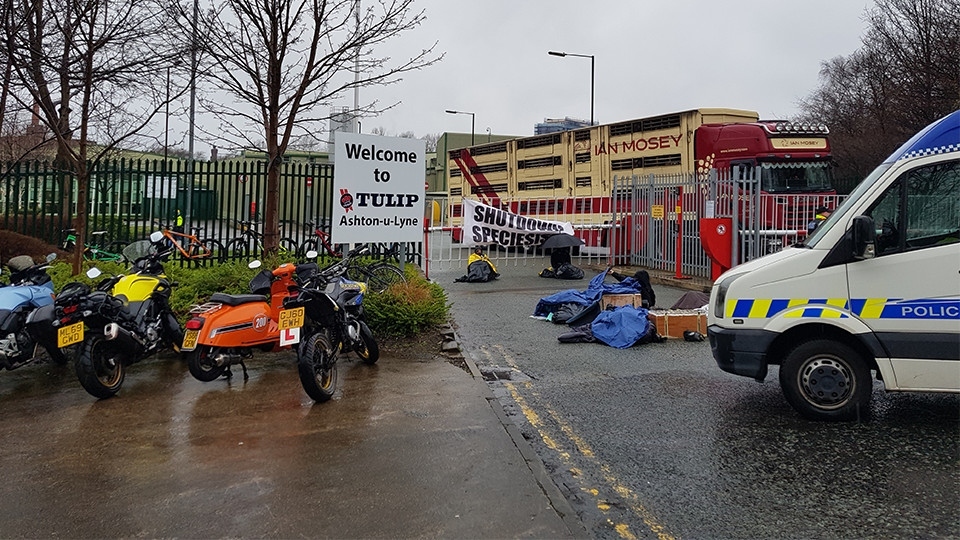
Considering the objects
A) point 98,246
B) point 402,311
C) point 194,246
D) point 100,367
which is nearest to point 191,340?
point 100,367

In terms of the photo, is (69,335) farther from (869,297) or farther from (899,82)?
(899,82)

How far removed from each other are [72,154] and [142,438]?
5.43 meters

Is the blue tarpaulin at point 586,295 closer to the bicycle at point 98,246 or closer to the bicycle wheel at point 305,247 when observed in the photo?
the bicycle wheel at point 305,247

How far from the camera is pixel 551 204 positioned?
21.5 meters

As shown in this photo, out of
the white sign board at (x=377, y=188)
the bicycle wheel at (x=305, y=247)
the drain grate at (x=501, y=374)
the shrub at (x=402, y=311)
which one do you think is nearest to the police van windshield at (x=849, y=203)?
the drain grate at (x=501, y=374)

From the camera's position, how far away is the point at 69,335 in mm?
6457

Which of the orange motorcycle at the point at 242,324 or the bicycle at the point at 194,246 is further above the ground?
the bicycle at the point at 194,246

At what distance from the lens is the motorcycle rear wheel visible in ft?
22.4

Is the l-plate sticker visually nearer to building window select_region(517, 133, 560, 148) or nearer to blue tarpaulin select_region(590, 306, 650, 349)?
blue tarpaulin select_region(590, 306, 650, 349)

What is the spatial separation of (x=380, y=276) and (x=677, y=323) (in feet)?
13.6

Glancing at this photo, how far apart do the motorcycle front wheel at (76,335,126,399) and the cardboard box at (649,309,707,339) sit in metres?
6.13

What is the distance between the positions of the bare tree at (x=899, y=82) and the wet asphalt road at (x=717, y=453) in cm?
1764

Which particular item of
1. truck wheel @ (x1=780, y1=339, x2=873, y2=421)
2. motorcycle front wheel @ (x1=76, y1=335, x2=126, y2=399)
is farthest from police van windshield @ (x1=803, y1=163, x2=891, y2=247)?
motorcycle front wheel @ (x1=76, y1=335, x2=126, y2=399)

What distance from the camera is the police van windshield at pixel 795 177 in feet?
49.7
